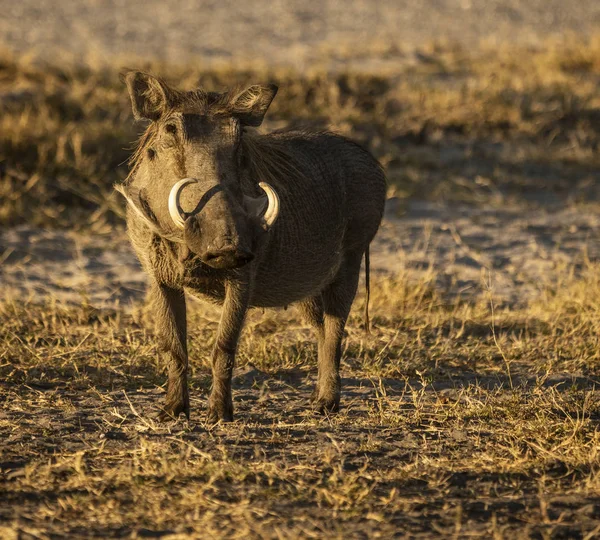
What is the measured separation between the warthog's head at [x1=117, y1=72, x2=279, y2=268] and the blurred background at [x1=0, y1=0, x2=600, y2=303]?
2.09ft

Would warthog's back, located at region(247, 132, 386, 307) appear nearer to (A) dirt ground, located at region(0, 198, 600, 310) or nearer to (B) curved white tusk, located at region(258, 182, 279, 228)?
(B) curved white tusk, located at region(258, 182, 279, 228)

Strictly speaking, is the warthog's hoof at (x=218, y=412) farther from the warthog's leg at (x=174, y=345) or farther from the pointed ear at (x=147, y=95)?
the pointed ear at (x=147, y=95)

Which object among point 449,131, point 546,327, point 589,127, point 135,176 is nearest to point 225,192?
point 135,176

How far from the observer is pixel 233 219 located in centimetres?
365

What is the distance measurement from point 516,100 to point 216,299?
723 centimetres

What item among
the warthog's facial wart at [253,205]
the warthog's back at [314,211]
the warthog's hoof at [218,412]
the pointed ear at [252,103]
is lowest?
the warthog's hoof at [218,412]

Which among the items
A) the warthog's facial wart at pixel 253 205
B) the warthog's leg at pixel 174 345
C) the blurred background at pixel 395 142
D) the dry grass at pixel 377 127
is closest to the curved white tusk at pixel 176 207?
the warthog's facial wart at pixel 253 205

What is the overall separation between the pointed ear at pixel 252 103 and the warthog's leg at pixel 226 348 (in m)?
0.60

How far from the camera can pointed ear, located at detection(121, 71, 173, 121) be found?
13.2 feet

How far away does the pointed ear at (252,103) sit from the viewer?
407 centimetres

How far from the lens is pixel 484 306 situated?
620 cm

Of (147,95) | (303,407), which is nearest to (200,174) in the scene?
(147,95)

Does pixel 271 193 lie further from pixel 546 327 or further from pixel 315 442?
pixel 546 327

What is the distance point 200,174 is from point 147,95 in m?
0.47
